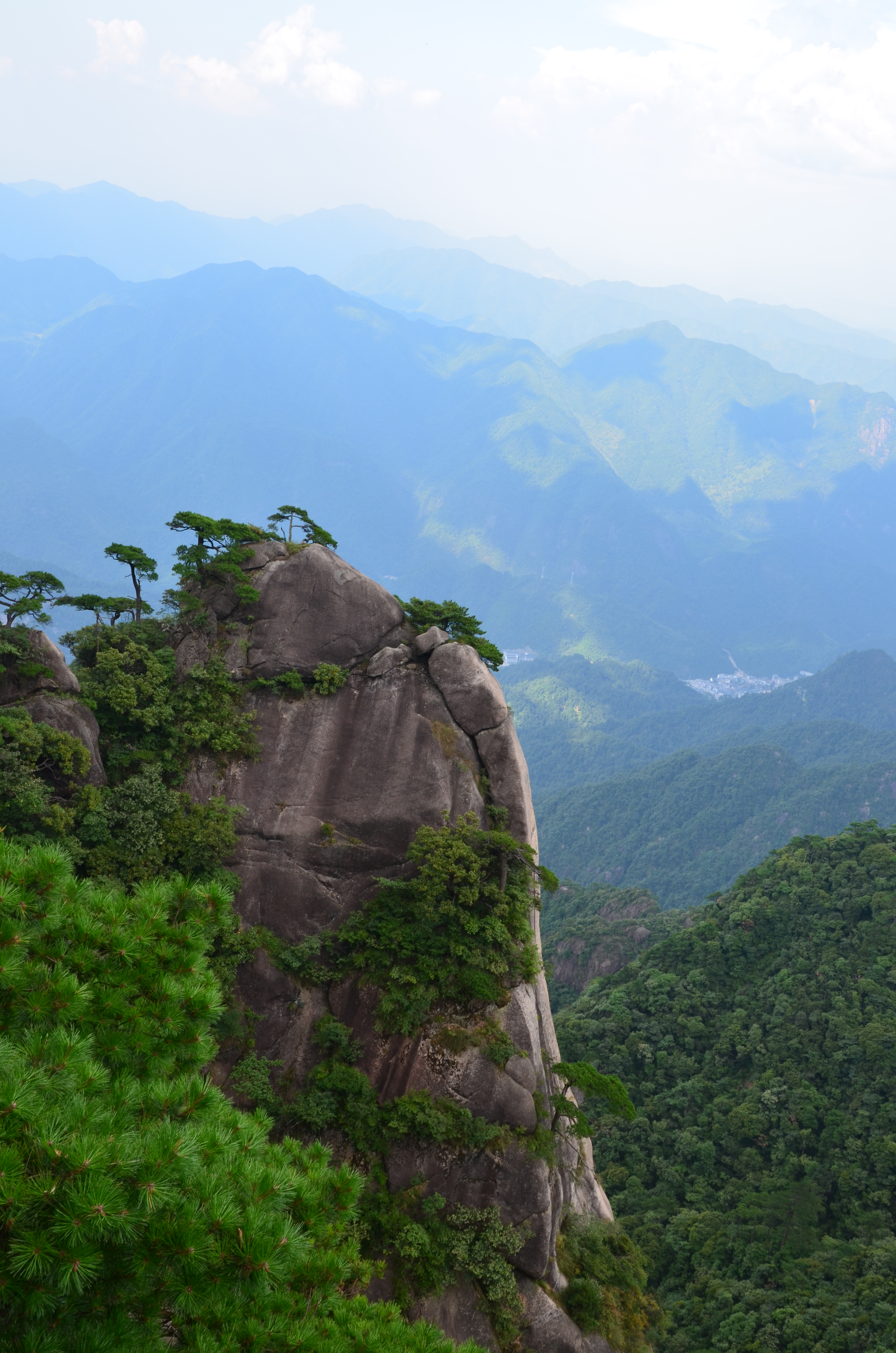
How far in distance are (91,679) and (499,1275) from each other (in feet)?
60.8

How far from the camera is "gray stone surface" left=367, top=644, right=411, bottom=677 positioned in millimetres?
23750

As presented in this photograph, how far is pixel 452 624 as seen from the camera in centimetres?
2512

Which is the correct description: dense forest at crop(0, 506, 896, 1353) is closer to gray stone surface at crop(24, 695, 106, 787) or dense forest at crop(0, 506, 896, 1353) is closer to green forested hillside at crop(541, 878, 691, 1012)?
gray stone surface at crop(24, 695, 106, 787)

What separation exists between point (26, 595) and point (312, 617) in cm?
789

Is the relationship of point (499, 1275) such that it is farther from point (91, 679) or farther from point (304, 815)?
point (91, 679)

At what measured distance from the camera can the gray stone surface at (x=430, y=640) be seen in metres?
24.1

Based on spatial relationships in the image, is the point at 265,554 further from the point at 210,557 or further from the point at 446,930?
the point at 446,930

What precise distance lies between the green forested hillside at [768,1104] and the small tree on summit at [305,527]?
2706 cm

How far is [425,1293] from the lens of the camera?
58.0ft

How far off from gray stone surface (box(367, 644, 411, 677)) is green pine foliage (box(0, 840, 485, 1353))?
13270 millimetres

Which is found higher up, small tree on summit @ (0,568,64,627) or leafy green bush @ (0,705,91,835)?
small tree on summit @ (0,568,64,627)

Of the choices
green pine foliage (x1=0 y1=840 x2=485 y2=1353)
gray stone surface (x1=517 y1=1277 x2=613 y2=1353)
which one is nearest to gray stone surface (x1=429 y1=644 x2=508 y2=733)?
green pine foliage (x1=0 y1=840 x2=485 y2=1353)

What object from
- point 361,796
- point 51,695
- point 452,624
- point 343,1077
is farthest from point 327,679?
point 343,1077

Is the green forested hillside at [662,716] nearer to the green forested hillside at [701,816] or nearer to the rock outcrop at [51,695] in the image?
the green forested hillside at [701,816]
